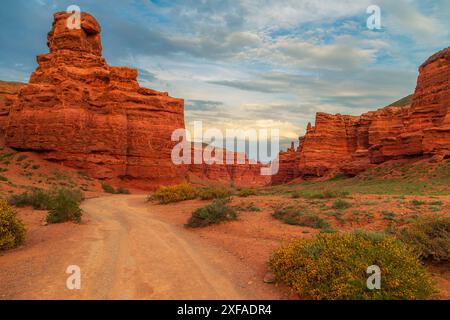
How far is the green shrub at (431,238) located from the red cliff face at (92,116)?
3681 cm

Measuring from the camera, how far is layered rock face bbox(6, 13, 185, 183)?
129ft

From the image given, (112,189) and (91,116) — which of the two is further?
(91,116)

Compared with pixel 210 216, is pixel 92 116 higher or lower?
higher

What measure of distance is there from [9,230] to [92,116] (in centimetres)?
3456

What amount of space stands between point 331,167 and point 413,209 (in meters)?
46.7

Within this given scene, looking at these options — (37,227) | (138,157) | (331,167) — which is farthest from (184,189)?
(331,167)

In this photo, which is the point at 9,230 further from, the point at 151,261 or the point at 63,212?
the point at 151,261

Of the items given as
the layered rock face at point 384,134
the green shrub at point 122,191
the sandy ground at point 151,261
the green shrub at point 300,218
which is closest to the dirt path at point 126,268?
the sandy ground at point 151,261

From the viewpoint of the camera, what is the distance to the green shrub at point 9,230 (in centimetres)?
867

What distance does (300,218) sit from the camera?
12945 mm

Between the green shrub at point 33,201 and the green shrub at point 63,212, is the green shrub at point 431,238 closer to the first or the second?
the green shrub at point 63,212

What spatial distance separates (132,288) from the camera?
569 centimetres

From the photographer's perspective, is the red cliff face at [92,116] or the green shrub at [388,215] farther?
the red cliff face at [92,116]

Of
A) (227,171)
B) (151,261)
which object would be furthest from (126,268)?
(227,171)
